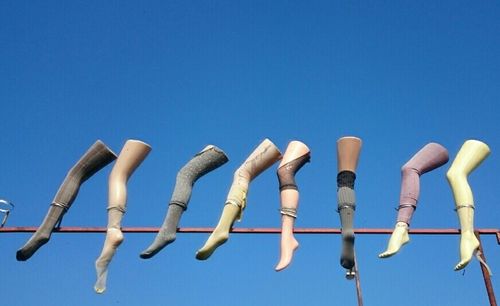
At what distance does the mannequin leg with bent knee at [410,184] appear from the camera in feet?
26.6

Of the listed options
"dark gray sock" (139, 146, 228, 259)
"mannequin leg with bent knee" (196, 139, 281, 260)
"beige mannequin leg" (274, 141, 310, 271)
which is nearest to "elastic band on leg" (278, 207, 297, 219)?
"beige mannequin leg" (274, 141, 310, 271)

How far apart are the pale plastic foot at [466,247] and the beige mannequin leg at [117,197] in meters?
4.25

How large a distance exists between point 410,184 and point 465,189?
29.6 inches

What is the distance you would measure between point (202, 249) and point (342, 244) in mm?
1730

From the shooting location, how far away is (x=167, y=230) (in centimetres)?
804

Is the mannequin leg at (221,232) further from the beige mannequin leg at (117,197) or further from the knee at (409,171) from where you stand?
the knee at (409,171)

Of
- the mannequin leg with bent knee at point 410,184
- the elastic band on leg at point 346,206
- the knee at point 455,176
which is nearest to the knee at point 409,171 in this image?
the mannequin leg with bent knee at point 410,184

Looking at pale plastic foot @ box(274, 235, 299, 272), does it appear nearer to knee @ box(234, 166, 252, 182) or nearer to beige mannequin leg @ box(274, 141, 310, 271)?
beige mannequin leg @ box(274, 141, 310, 271)

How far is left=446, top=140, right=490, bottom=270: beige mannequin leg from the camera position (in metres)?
8.10

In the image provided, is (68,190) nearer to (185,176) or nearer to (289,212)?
(185,176)

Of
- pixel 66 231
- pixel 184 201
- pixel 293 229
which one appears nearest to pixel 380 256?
pixel 293 229

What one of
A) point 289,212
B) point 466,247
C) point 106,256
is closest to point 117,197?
point 106,256

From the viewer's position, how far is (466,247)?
807cm

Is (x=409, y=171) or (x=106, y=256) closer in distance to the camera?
(x=106, y=256)
